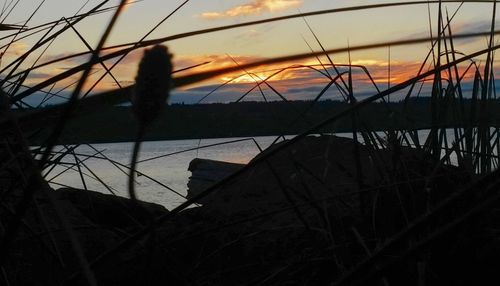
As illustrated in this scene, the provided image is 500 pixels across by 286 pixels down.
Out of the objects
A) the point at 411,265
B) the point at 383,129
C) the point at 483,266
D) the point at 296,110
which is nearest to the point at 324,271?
the point at 411,265

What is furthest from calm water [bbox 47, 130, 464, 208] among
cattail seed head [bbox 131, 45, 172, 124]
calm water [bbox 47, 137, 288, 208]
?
cattail seed head [bbox 131, 45, 172, 124]

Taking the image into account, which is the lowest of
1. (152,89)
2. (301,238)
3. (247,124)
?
(301,238)

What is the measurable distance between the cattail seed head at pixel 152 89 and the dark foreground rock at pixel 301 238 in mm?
91

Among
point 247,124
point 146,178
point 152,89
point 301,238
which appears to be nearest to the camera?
point 152,89

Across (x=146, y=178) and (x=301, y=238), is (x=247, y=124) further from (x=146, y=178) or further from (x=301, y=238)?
(x=146, y=178)

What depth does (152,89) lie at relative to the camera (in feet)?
1.73

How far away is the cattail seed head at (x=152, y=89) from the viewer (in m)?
0.53

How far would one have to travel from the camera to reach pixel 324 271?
1080 millimetres

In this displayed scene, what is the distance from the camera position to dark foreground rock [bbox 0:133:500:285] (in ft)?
2.90

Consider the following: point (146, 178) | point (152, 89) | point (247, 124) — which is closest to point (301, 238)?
point (247, 124)

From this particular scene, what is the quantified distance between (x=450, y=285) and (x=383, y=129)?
1.63 feet

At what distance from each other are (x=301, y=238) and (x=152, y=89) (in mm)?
901

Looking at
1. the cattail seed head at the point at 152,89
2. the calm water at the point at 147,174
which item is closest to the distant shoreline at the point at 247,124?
the calm water at the point at 147,174

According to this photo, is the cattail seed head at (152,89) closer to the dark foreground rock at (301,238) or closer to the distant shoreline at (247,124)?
the dark foreground rock at (301,238)
